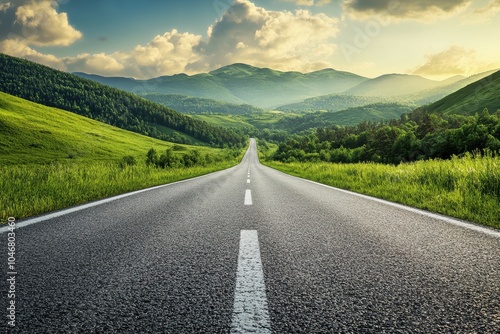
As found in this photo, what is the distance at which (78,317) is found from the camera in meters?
1.98

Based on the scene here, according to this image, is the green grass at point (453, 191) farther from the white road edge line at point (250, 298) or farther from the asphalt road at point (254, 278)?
the white road edge line at point (250, 298)

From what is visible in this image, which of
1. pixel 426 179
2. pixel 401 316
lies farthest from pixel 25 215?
pixel 426 179

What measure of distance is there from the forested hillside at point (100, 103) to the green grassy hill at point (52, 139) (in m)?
31.6

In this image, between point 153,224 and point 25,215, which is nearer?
point 153,224

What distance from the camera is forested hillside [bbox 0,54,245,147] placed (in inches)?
6501

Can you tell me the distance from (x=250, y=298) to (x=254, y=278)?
404 millimetres

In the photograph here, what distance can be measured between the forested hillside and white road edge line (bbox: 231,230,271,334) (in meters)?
164

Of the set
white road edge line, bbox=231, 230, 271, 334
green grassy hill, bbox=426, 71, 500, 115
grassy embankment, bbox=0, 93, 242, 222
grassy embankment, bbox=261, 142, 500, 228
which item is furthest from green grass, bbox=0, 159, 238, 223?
green grassy hill, bbox=426, 71, 500, 115

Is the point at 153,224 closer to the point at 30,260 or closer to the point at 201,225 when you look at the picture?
the point at 201,225

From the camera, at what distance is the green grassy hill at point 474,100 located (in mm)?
127000

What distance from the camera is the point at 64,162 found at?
35.8 m

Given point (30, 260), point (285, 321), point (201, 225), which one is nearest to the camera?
point (285, 321)

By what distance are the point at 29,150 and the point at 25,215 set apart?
107264 millimetres

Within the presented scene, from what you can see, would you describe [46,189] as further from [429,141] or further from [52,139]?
[52,139]
